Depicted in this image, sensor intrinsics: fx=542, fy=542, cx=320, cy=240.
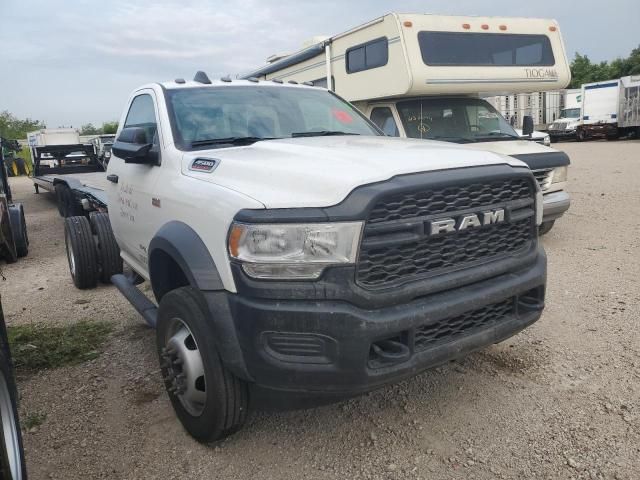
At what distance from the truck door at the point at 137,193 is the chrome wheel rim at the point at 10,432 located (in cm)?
145

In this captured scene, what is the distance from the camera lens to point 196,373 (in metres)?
2.79

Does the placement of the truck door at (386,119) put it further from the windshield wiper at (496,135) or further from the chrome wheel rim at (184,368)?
the chrome wheel rim at (184,368)

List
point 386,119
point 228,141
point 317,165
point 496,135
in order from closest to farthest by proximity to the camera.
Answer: point 317,165 → point 228,141 → point 496,135 → point 386,119

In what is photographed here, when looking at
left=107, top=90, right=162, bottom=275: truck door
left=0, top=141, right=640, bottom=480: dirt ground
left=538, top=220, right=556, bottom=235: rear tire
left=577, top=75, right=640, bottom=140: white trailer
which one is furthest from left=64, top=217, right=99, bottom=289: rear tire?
left=577, top=75, right=640, bottom=140: white trailer

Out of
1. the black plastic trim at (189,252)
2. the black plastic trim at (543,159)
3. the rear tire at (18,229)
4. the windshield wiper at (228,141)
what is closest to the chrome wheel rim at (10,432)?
the black plastic trim at (189,252)

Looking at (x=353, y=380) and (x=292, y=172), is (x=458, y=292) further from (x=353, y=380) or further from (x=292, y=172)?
(x=292, y=172)

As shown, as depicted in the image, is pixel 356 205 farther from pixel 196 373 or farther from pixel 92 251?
pixel 92 251

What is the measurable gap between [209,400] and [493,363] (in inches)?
79.5

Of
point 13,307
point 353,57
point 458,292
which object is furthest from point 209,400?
point 353,57

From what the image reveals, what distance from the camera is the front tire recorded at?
2605mm

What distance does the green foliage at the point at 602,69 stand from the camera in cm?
4416

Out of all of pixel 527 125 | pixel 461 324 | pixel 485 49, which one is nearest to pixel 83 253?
pixel 461 324

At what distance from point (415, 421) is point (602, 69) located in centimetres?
5129

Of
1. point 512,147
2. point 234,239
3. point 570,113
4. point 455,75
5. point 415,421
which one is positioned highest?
point 455,75
